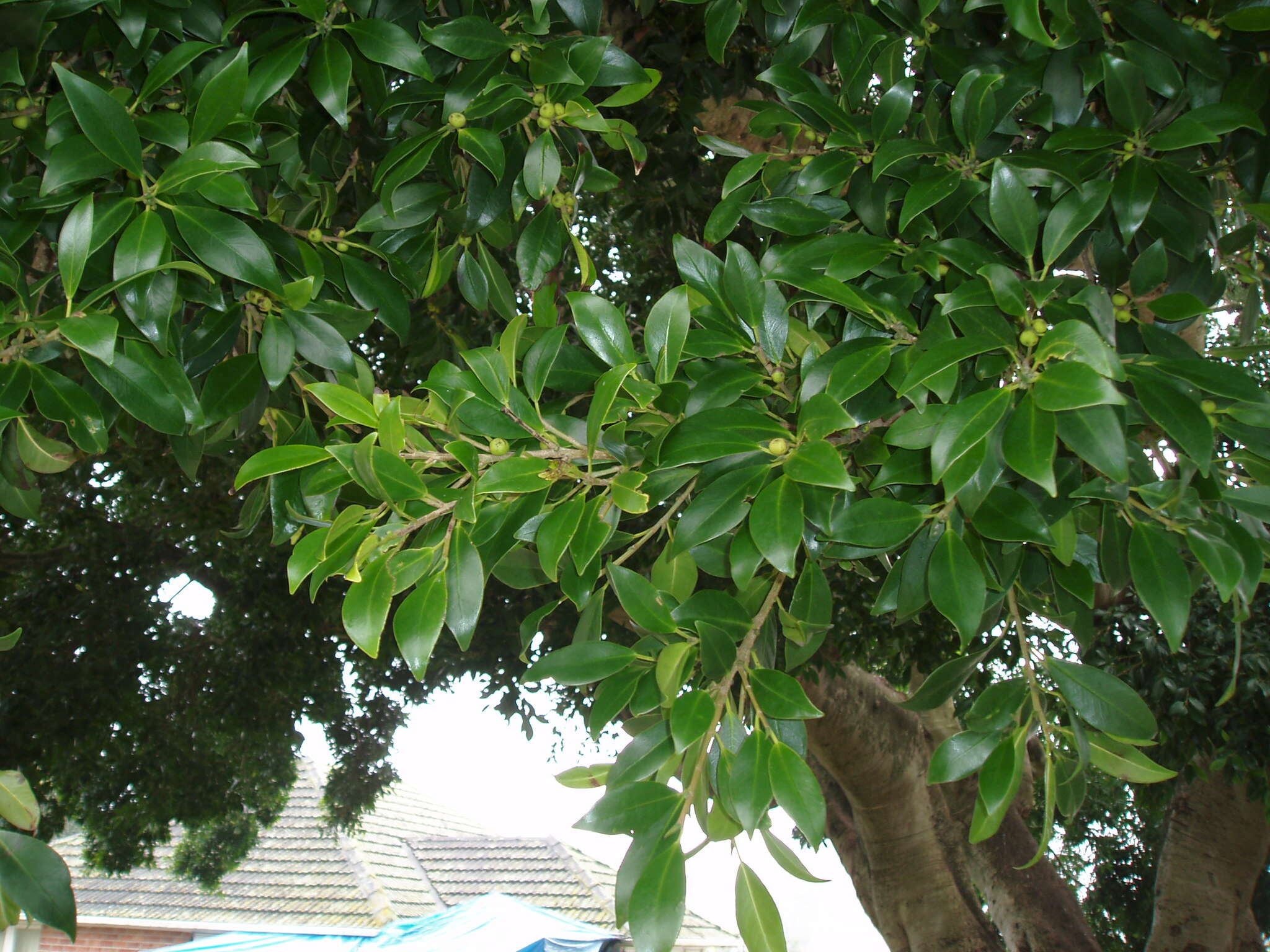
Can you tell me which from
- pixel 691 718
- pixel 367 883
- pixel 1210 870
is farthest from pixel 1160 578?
pixel 367 883

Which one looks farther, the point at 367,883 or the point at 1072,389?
the point at 367,883

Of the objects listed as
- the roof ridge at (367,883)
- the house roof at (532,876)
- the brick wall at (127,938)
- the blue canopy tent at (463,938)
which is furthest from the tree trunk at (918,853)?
the brick wall at (127,938)

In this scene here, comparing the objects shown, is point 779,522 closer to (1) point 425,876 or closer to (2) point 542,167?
(2) point 542,167

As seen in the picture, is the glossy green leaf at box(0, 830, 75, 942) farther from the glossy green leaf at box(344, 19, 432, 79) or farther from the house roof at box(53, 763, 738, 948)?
the house roof at box(53, 763, 738, 948)

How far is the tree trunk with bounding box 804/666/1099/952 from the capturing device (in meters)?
3.85

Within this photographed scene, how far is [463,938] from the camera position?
6852 millimetres

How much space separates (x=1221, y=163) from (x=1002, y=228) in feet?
1.52

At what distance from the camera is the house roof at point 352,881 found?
331 inches

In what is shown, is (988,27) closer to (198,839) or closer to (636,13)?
(636,13)

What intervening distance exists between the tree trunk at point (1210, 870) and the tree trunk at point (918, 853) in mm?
365

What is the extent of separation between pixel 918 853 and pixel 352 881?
20.5ft

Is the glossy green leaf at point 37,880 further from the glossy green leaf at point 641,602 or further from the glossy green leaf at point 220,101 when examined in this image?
the glossy green leaf at point 220,101

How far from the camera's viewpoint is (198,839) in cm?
624

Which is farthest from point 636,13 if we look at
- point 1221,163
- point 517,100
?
point 1221,163
